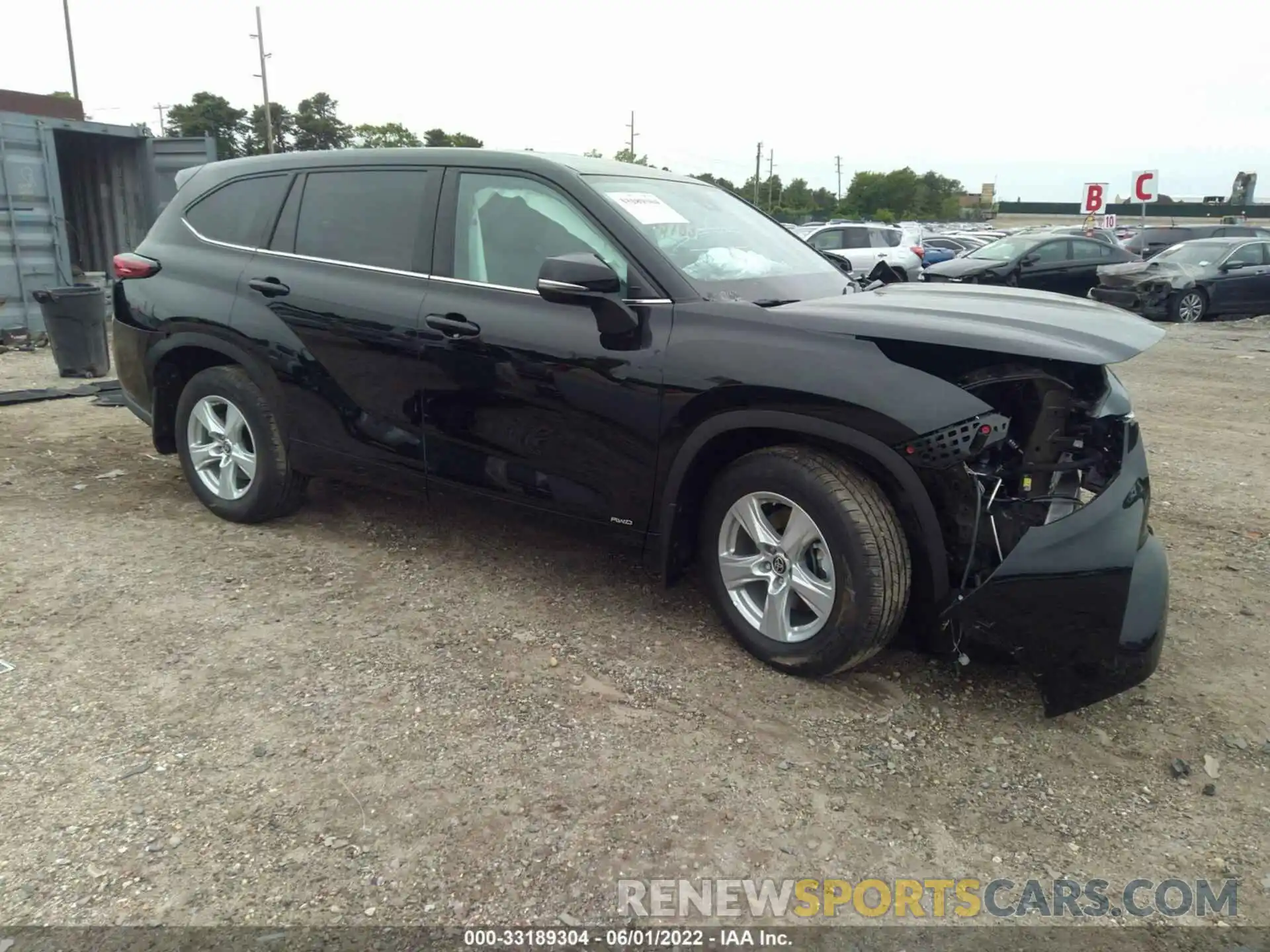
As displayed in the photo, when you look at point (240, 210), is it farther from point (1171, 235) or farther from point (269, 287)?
point (1171, 235)

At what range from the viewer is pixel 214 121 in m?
60.0

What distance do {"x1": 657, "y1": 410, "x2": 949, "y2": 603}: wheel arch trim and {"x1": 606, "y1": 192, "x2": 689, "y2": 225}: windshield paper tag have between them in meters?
0.91

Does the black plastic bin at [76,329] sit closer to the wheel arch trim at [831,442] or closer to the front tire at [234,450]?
the front tire at [234,450]

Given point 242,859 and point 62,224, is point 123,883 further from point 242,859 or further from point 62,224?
point 62,224

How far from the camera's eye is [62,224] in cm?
1088

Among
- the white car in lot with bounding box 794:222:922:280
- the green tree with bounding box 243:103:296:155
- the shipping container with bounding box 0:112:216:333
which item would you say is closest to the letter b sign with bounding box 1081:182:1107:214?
the white car in lot with bounding box 794:222:922:280

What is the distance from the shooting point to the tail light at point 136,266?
15.7ft

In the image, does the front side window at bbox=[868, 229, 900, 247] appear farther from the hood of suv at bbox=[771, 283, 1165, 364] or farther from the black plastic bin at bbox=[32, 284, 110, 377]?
the hood of suv at bbox=[771, 283, 1165, 364]

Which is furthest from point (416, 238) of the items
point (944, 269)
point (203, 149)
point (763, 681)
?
point (944, 269)

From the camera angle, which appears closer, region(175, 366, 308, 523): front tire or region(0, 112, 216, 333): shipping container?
region(175, 366, 308, 523): front tire

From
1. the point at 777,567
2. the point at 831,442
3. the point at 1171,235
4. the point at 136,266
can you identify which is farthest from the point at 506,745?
the point at 1171,235

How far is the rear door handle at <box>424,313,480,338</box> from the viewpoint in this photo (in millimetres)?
3744

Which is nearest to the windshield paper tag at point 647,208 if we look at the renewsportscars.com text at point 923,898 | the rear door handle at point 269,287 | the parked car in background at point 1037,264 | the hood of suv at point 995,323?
the hood of suv at point 995,323

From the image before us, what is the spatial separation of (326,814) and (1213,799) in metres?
2.51
